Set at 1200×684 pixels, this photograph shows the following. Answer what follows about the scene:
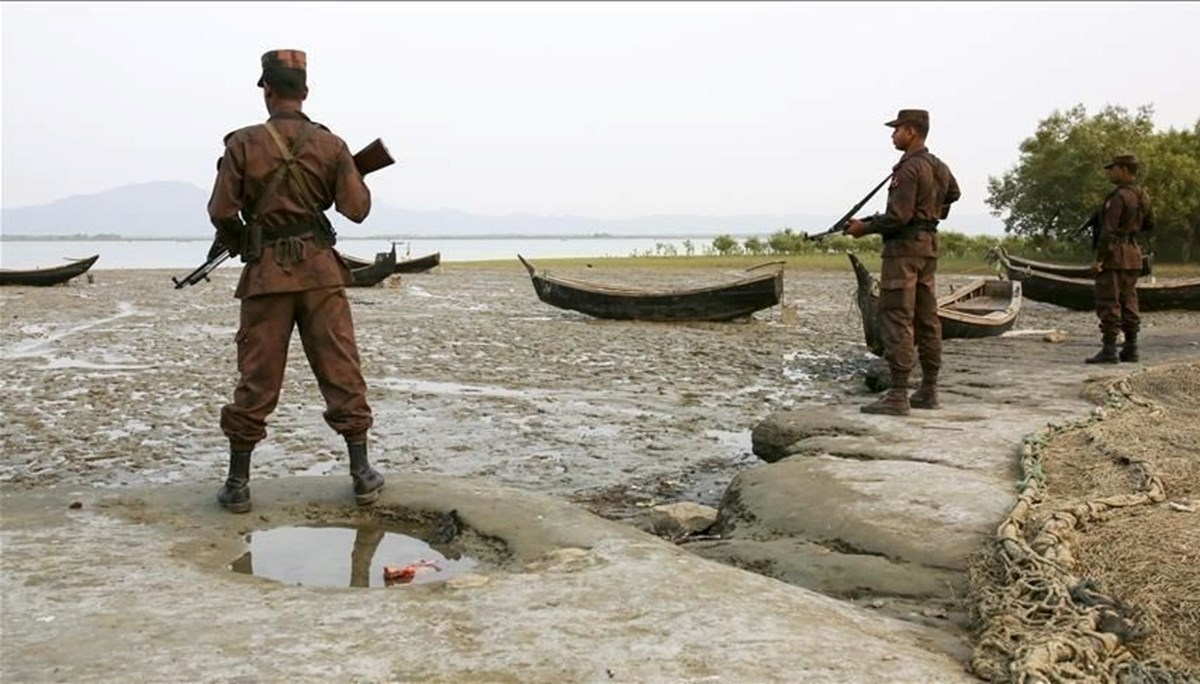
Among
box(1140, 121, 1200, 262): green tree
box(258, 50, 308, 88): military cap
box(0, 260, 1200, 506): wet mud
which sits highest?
box(1140, 121, 1200, 262): green tree

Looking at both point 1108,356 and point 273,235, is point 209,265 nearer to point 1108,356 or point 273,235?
point 273,235

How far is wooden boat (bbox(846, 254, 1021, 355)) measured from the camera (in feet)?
37.4

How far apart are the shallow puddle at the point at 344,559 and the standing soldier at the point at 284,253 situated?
1.06ft

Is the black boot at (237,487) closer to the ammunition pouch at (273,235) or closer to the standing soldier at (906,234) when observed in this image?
the ammunition pouch at (273,235)

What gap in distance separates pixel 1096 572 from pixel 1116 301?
Answer: 7.58 metres

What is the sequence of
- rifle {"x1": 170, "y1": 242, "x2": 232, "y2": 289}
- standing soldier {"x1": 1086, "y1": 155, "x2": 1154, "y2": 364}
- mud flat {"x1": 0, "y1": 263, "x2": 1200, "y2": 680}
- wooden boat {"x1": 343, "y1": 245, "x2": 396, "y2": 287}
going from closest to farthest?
mud flat {"x1": 0, "y1": 263, "x2": 1200, "y2": 680}, rifle {"x1": 170, "y1": 242, "x2": 232, "y2": 289}, standing soldier {"x1": 1086, "y1": 155, "x2": 1154, "y2": 364}, wooden boat {"x1": 343, "y1": 245, "x2": 396, "y2": 287}

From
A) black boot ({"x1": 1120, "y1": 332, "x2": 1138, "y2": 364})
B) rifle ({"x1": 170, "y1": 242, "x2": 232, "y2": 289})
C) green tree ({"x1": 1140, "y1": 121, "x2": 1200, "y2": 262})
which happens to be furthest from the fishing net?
green tree ({"x1": 1140, "y1": 121, "x2": 1200, "y2": 262})

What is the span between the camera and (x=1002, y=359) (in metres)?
11.0

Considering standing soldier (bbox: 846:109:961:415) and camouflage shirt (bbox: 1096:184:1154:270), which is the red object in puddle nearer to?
standing soldier (bbox: 846:109:961:415)

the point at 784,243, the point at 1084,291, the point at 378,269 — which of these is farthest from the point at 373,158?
the point at 784,243

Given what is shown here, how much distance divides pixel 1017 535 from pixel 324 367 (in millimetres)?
3182

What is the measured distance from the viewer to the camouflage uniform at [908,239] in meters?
7.18

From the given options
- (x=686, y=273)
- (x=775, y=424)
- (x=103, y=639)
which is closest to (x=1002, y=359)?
(x=775, y=424)

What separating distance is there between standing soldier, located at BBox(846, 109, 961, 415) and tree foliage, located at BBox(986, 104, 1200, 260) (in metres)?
25.8
